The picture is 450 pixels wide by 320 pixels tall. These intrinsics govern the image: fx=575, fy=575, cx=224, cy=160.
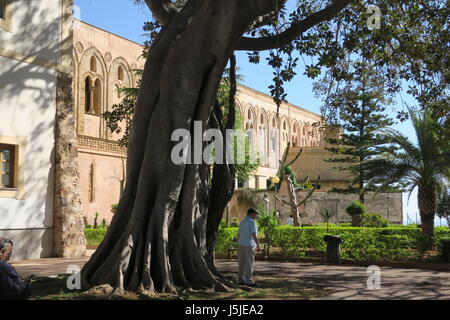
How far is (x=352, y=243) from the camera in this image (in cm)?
1572

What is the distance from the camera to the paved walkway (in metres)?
9.30

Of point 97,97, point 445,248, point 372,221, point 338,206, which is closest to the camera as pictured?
point 445,248

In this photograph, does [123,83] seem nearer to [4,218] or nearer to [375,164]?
[375,164]

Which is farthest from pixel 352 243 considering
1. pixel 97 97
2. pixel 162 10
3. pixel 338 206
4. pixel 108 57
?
pixel 108 57

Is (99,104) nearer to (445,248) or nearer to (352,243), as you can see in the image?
(352,243)

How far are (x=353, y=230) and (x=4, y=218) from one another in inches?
439

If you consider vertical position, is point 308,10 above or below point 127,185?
above

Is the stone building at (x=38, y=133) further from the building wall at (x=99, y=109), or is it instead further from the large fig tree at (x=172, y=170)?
the building wall at (x=99, y=109)

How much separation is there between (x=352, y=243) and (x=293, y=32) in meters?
7.09

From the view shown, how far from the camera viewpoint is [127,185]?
9930mm

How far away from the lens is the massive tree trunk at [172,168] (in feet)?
29.6

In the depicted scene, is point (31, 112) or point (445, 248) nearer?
point (445, 248)

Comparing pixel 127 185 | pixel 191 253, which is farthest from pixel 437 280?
pixel 127 185

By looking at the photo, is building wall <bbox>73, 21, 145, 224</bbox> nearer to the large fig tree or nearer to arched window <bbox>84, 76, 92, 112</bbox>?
arched window <bbox>84, 76, 92, 112</bbox>
